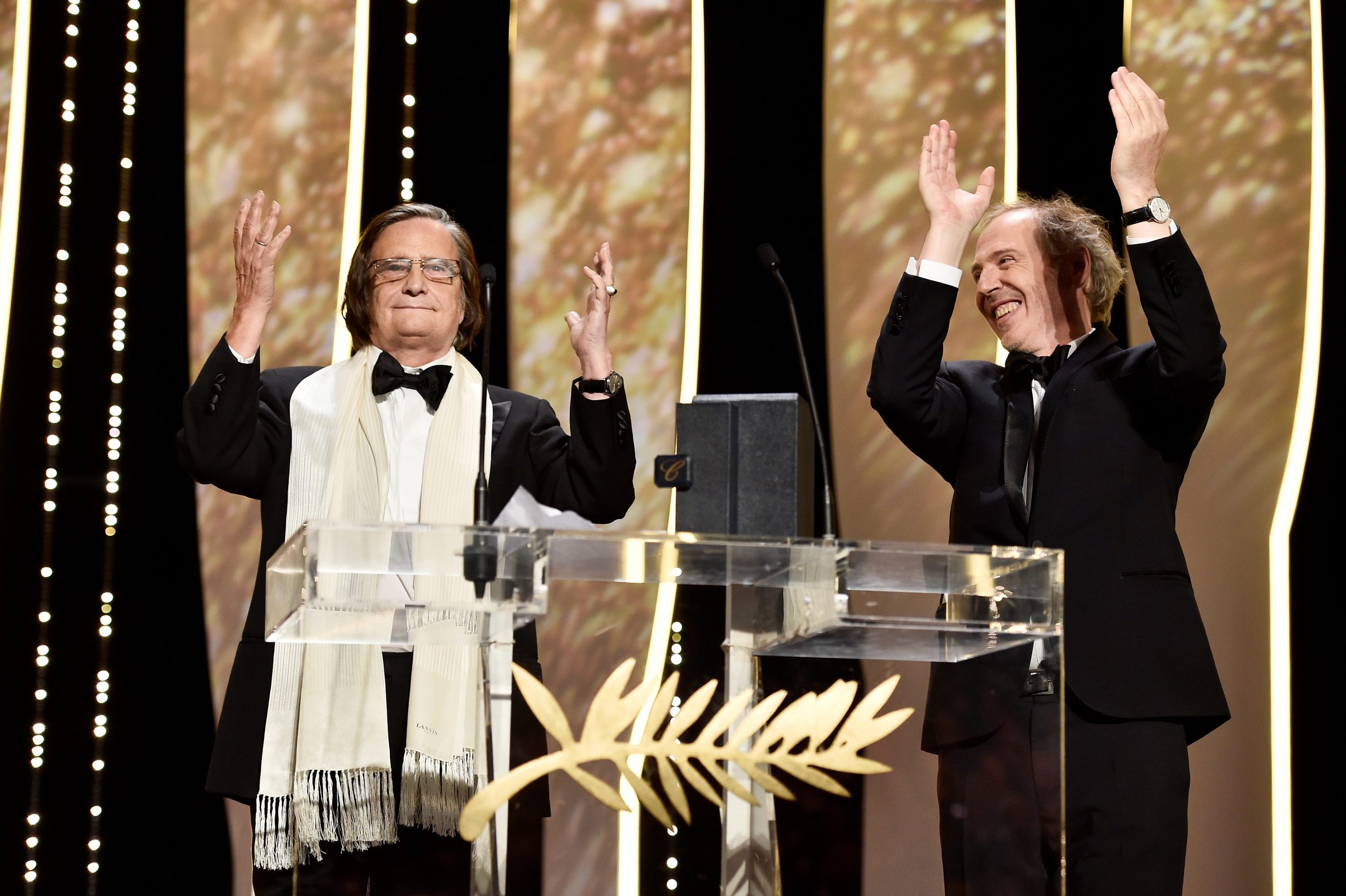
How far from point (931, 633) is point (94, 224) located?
224cm

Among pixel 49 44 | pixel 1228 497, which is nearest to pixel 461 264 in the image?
pixel 49 44

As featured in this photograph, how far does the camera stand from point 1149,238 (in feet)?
7.39

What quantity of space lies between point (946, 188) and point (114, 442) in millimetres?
1842

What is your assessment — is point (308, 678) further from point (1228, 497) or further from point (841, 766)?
point (1228, 497)

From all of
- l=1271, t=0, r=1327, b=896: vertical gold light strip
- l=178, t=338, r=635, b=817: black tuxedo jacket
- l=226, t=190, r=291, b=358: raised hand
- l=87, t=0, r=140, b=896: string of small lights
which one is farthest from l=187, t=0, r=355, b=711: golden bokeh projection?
l=1271, t=0, r=1327, b=896: vertical gold light strip

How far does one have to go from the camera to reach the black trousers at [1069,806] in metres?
1.64

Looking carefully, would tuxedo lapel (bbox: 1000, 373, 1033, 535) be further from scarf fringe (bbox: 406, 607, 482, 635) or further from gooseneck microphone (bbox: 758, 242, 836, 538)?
scarf fringe (bbox: 406, 607, 482, 635)

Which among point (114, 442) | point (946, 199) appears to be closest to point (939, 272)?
point (946, 199)

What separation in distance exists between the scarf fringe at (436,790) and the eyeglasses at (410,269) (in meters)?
1.19

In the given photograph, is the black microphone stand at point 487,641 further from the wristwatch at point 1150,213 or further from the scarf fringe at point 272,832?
the wristwatch at point 1150,213

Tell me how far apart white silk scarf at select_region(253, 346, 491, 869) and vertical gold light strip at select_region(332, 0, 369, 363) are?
2.68 feet

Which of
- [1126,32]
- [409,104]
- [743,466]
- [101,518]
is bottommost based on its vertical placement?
[101,518]

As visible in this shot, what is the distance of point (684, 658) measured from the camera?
5.21 feet

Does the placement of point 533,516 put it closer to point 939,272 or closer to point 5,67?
point 939,272
